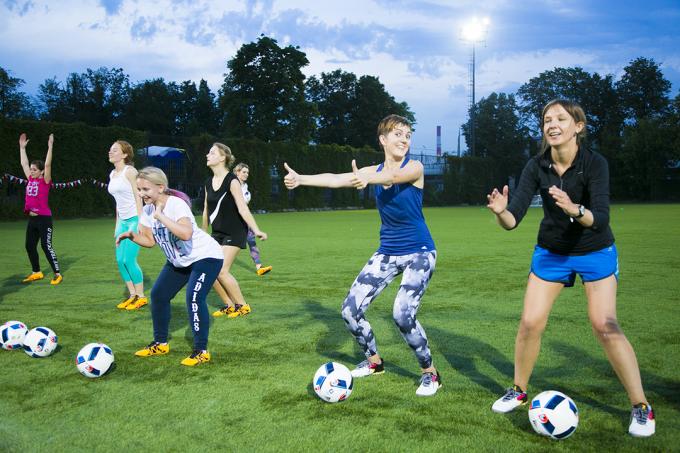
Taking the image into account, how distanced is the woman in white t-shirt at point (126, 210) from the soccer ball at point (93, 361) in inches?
120

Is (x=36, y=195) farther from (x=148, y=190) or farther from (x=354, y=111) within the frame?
(x=354, y=111)

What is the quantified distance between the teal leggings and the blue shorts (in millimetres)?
5715

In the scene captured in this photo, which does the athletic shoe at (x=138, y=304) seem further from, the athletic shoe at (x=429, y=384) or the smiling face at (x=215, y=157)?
the athletic shoe at (x=429, y=384)

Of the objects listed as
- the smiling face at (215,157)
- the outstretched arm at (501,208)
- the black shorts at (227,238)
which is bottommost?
the black shorts at (227,238)

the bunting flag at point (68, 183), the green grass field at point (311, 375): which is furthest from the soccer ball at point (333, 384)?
the bunting flag at point (68, 183)

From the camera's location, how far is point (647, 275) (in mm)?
10430

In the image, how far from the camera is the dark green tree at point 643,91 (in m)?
73.5

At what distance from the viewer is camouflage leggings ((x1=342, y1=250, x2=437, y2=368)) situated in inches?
183

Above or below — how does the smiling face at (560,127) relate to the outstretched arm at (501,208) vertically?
above

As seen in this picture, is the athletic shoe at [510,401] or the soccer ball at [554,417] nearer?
the soccer ball at [554,417]

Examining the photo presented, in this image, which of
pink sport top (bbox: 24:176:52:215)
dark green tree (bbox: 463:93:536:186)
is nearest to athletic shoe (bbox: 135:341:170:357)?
pink sport top (bbox: 24:176:52:215)

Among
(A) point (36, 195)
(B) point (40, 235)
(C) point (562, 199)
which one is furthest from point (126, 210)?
(C) point (562, 199)

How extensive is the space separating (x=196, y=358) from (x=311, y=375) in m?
1.13

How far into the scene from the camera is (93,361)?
509cm
